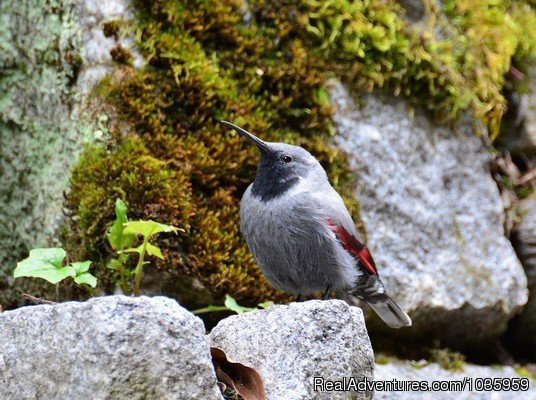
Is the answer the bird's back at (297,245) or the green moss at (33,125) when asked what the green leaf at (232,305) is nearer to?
the bird's back at (297,245)

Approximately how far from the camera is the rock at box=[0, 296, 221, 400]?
97.2 inches

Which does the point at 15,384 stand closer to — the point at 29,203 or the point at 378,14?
the point at 29,203

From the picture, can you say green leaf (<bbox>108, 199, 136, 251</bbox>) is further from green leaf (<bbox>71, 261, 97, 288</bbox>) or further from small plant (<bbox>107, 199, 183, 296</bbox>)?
green leaf (<bbox>71, 261, 97, 288</bbox>)

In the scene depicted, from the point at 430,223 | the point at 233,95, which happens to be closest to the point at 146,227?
the point at 233,95

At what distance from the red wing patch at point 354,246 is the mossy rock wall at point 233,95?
2.15 ft

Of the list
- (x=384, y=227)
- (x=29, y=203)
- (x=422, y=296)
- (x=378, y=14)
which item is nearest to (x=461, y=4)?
(x=378, y=14)

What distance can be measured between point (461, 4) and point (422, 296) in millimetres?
2341

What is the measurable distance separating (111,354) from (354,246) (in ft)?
6.20

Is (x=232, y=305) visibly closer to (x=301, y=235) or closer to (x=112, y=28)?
(x=301, y=235)

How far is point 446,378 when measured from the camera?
4.58 metres

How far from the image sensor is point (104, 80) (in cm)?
437

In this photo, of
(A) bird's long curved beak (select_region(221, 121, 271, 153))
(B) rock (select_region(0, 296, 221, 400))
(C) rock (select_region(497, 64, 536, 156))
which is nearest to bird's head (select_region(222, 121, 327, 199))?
(A) bird's long curved beak (select_region(221, 121, 271, 153))

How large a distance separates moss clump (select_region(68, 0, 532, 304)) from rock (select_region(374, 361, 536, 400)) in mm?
865

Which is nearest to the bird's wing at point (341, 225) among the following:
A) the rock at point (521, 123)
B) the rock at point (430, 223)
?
the rock at point (430, 223)
